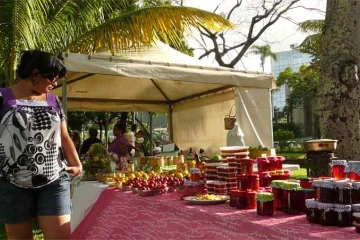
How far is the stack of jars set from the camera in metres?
2.22

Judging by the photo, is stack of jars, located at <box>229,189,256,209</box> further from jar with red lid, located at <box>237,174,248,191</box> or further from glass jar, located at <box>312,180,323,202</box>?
glass jar, located at <box>312,180,323,202</box>

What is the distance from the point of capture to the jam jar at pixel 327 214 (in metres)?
1.71

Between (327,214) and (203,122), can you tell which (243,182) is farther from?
(203,122)

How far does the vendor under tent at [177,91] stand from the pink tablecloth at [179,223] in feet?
6.67

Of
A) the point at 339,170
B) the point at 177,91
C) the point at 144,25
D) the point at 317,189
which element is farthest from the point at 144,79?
the point at 317,189

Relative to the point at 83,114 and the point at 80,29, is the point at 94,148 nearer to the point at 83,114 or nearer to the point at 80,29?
the point at 80,29

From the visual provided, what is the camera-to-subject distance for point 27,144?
74.8 inches

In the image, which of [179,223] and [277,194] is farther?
[179,223]

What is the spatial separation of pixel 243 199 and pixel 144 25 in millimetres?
4789

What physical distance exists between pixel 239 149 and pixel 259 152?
54.0 inches

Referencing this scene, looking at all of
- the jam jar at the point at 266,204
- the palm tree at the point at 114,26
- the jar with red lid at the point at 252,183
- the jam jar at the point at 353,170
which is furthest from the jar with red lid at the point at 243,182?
the palm tree at the point at 114,26

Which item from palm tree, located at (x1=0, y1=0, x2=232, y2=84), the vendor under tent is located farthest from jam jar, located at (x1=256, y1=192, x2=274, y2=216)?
palm tree, located at (x1=0, y1=0, x2=232, y2=84)

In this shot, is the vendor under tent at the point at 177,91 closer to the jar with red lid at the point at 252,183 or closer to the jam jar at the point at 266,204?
the jar with red lid at the point at 252,183

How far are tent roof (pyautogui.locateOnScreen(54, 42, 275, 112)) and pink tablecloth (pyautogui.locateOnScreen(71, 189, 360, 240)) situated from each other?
195 cm
